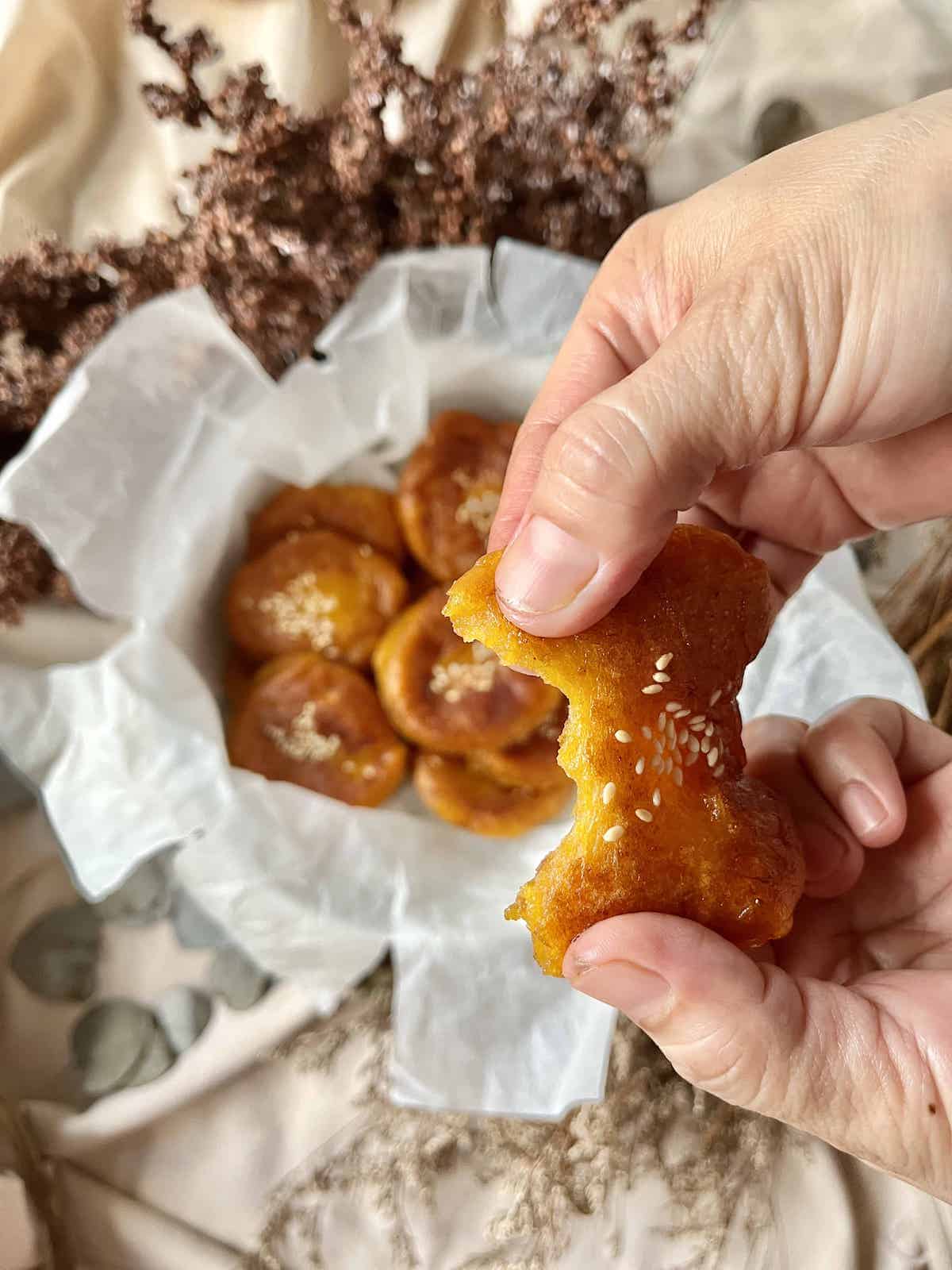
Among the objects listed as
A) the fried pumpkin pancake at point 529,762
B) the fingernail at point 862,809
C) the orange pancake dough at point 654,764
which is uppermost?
the orange pancake dough at point 654,764

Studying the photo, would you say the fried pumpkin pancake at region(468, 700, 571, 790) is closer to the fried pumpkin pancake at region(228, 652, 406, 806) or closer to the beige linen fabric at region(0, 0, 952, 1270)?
the fried pumpkin pancake at region(228, 652, 406, 806)

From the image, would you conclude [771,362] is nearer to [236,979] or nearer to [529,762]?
[529,762]

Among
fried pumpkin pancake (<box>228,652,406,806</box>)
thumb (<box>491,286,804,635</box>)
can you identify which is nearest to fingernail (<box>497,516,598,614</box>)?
thumb (<box>491,286,804,635</box>)

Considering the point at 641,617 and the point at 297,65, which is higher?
the point at 297,65

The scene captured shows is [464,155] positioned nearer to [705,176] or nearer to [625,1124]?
[705,176]

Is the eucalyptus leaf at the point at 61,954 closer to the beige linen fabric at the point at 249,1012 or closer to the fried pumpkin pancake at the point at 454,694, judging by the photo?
the beige linen fabric at the point at 249,1012

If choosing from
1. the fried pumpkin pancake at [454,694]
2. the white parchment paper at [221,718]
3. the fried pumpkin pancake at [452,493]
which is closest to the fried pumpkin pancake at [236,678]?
the white parchment paper at [221,718]

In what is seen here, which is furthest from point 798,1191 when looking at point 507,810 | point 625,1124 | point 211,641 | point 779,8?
point 779,8
